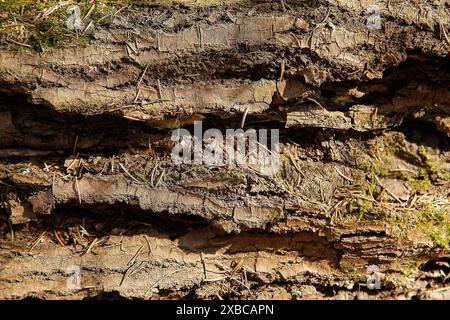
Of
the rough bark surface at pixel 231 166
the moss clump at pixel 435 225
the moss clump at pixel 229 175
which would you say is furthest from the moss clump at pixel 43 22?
the moss clump at pixel 435 225

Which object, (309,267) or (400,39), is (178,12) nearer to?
(400,39)

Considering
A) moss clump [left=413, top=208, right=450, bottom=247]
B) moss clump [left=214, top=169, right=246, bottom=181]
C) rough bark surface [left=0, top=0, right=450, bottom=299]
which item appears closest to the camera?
rough bark surface [left=0, top=0, right=450, bottom=299]

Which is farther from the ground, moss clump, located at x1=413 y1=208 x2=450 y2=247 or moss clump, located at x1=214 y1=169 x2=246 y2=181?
moss clump, located at x1=214 y1=169 x2=246 y2=181

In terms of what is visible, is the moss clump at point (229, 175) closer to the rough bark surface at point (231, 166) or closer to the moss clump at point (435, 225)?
the rough bark surface at point (231, 166)

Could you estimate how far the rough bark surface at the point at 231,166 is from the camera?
292 cm

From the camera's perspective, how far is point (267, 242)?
10.7 ft

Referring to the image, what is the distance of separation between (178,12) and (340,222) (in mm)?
1655

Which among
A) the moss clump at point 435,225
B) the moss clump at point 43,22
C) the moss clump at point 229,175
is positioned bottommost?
the moss clump at point 435,225

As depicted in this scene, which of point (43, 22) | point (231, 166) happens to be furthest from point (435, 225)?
point (43, 22)

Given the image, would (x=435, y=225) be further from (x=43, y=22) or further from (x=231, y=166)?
(x=43, y=22)

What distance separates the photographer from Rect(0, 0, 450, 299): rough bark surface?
2.92 m

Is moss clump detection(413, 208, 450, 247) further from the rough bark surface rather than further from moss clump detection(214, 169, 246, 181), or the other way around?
moss clump detection(214, 169, 246, 181)

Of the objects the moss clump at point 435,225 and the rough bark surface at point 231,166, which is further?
the moss clump at point 435,225

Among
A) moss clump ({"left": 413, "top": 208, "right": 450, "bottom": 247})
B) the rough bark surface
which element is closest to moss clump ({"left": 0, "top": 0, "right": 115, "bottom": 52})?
the rough bark surface
